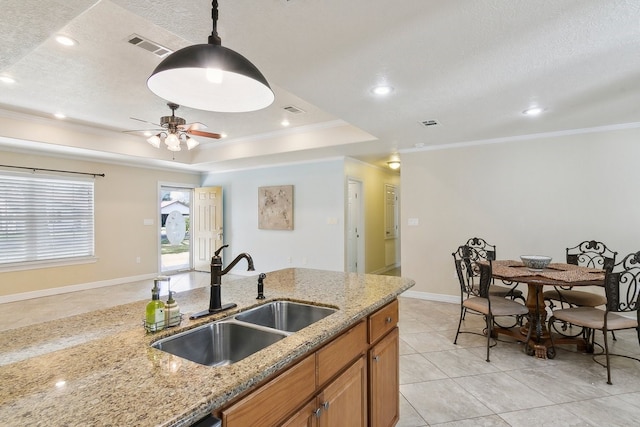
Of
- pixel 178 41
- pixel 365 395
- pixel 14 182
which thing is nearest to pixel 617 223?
pixel 365 395

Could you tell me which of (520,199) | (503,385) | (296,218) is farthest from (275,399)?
(296,218)

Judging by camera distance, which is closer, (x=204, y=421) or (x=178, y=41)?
(x=204, y=421)

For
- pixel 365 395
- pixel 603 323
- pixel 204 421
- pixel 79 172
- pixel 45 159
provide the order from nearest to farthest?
pixel 204 421 < pixel 365 395 < pixel 603 323 < pixel 45 159 < pixel 79 172

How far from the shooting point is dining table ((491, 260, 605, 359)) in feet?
8.98

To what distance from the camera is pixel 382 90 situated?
2.77 m

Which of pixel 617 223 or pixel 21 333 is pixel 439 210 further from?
pixel 21 333

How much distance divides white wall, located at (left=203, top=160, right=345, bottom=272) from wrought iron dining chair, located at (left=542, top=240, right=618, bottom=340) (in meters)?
3.14

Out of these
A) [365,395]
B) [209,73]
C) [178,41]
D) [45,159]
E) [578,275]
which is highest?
[178,41]

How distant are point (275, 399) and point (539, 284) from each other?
2.77 meters

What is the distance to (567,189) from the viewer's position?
13.5 ft

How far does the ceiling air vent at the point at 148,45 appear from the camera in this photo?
8.33ft

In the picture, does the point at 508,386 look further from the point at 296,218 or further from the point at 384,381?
the point at 296,218

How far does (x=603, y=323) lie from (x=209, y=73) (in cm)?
347

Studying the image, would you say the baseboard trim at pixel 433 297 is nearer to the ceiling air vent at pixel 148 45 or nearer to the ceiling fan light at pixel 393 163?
the ceiling fan light at pixel 393 163
